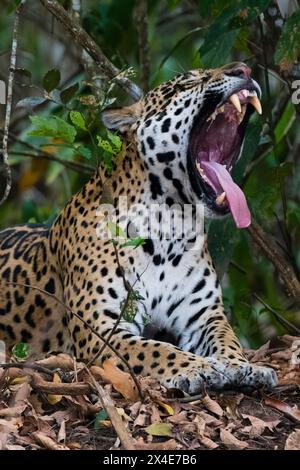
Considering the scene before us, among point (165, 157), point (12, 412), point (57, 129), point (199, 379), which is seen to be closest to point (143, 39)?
point (165, 157)

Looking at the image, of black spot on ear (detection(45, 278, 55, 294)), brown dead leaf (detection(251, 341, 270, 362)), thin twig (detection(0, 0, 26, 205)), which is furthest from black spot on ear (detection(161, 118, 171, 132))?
brown dead leaf (detection(251, 341, 270, 362))

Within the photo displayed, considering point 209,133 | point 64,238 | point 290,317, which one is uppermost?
point 209,133

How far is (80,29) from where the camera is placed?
804 cm

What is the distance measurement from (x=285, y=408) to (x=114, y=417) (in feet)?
3.59

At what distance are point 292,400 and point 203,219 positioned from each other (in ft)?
4.77

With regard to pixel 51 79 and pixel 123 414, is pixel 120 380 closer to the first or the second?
pixel 123 414

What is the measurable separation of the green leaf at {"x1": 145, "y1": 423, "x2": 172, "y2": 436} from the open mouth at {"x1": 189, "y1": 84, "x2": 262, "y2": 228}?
167 centimetres

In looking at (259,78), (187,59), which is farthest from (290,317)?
(187,59)

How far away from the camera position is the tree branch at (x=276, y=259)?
314 inches

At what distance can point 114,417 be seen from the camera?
5438 mm

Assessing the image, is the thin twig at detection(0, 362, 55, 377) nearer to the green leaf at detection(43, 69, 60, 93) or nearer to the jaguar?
the jaguar

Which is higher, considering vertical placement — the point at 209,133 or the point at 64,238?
the point at 209,133

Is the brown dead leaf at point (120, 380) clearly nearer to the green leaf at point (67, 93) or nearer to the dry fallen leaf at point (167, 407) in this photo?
the dry fallen leaf at point (167, 407)
